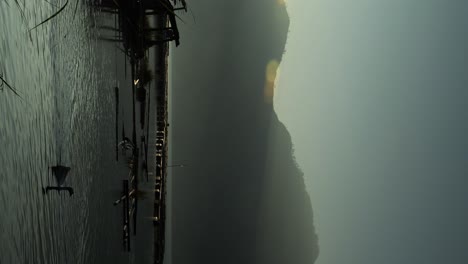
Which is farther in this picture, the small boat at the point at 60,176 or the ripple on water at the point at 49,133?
the small boat at the point at 60,176

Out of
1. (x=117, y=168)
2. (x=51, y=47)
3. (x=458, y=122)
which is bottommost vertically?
(x=117, y=168)

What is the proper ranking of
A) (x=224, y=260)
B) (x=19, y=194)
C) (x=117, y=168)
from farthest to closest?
(x=224, y=260) → (x=117, y=168) → (x=19, y=194)

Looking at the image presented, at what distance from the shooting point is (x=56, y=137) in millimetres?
797

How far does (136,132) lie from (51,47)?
0.98m

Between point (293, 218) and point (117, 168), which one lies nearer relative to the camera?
point (117, 168)

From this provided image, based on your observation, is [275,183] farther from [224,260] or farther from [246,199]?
[224,260]

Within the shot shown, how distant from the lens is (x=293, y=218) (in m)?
2.15

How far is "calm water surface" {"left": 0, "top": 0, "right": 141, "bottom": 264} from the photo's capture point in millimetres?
569

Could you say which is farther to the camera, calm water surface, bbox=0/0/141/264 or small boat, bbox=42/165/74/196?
small boat, bbox=42/165/74/196

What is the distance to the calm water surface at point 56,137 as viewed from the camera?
57 cm

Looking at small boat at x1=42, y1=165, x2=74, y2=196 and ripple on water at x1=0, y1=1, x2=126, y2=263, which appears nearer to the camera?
ripple on water at x1=0, y1=1, x2=126, y2=263

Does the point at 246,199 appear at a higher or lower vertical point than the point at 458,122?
lower

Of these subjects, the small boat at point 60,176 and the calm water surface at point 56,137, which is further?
the small boat at point 60,176

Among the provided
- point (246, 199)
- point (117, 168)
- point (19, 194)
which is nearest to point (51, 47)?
point (19, 194)
